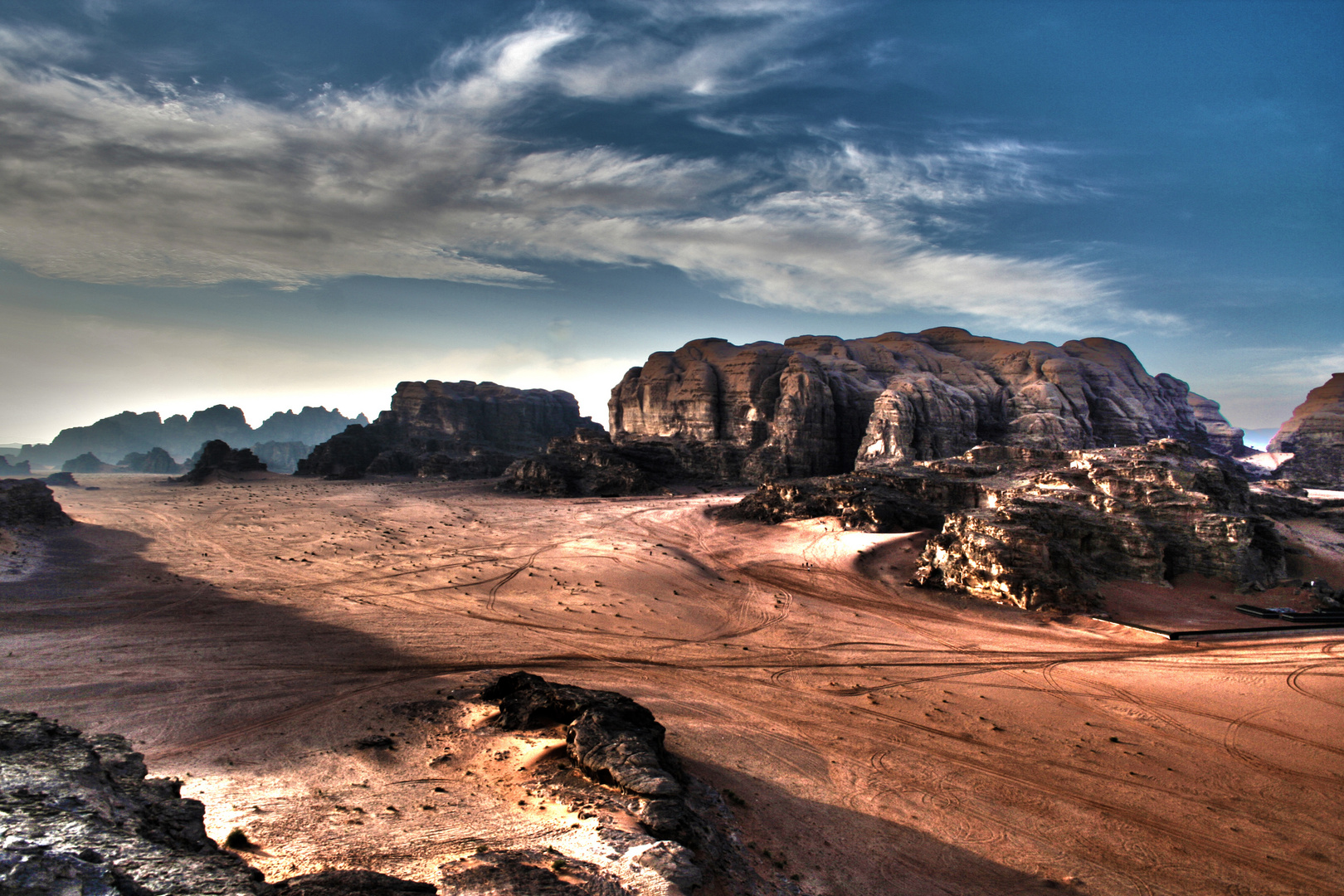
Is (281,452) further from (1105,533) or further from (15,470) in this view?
(1105,533)

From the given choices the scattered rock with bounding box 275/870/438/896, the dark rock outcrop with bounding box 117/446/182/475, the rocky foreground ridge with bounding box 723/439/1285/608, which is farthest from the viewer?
the dark rock outcrop with bounding box 117/446/182/475

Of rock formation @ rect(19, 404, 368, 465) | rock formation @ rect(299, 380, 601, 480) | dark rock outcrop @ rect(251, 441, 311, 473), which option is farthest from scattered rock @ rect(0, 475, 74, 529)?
rock formation @ rect(19, 404, 368, 465)

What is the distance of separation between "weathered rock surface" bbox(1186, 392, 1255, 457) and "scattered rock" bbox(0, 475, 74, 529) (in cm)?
10288

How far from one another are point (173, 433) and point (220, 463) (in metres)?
114

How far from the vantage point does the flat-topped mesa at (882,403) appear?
54.2 metres

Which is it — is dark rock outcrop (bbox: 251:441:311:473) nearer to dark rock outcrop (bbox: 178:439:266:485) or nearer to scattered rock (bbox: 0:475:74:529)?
dark rock outcrop (bbox: 178:439:266:485)

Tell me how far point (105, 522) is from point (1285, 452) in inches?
4409

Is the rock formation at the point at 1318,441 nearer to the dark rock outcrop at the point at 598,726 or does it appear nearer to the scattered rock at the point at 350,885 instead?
the dark rock outcrop at the point at 598,726

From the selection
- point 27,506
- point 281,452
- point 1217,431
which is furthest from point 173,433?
point 1217,431

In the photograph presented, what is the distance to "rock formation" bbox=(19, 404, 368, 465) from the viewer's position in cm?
13425

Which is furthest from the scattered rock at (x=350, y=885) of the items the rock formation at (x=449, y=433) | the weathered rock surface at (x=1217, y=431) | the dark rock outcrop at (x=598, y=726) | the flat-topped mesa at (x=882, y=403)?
the weathered rock surface at (x=1217, y=431)

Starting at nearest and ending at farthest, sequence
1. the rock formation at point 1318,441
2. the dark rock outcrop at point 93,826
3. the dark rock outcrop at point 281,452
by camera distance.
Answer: the dark rock outcrop at point 93,826 → the rock formation at point 1318,441 → the dark rock outcrop at point 281,452

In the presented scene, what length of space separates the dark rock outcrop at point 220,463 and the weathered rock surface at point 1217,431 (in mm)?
114389

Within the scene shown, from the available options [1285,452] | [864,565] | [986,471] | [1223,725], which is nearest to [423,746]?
[1223,725]
